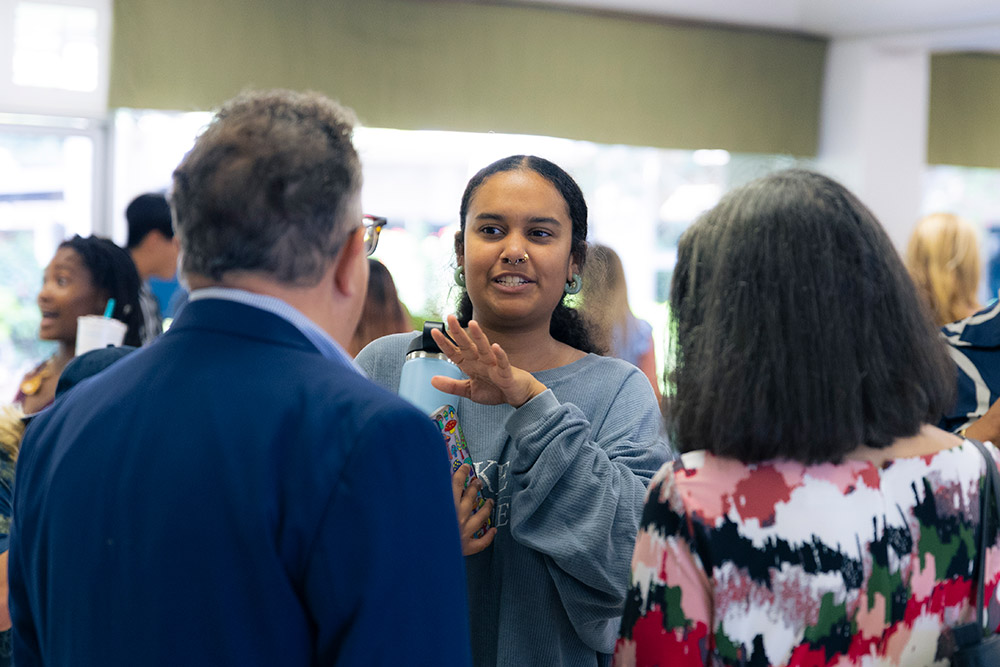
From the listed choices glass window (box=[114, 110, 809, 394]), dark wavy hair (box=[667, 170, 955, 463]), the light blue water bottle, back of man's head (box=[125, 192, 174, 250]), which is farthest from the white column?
dark wavy hair (box=[667, 170, 955, 463])

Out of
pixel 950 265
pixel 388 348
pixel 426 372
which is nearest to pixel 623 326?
pixel 950 265

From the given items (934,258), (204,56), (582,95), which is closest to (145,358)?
(934,258)

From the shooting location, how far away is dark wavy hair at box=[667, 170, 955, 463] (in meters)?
0.93

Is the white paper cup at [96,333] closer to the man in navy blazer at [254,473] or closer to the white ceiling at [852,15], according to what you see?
the man in navy blazer at [254,473]

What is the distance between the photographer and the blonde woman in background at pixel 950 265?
9.96ft

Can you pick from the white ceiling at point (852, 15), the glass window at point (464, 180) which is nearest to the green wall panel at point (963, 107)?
the white ceiling at point (852, 15)

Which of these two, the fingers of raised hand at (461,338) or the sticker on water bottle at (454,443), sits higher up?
the fingers of raised hand at (461,338)

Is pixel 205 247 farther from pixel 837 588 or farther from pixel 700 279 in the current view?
pixel 837 588

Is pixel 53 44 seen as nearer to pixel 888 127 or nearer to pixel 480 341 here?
pixel 480 341

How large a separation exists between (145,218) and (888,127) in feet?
12.7

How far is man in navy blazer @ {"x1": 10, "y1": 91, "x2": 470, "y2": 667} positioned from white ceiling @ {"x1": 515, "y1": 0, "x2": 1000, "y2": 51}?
4.19m

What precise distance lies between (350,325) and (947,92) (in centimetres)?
538

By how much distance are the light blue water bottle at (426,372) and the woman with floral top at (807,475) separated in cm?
43

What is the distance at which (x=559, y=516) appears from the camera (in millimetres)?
1234
